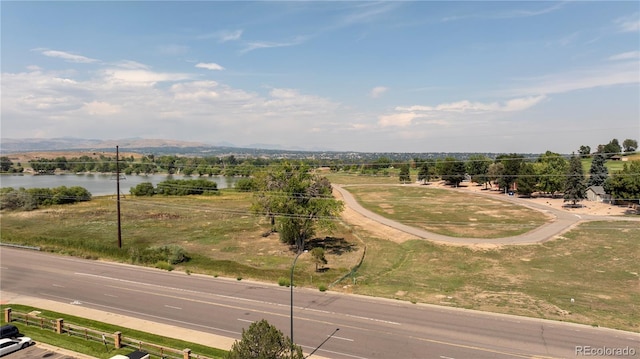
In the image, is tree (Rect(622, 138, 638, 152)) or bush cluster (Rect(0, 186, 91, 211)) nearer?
bush cluster (Rect(0, 186, 91, 211))

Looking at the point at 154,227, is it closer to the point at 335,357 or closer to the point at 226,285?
the point at 226,285

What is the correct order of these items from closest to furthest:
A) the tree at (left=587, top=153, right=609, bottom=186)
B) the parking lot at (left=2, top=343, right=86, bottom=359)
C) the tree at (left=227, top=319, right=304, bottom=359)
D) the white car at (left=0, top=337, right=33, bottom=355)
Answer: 1. the tree at (left=227, top=319, right=304, bottom=359)
2. the parking lot at (left=2, top=343, right=86, bottom=359)
3. the white car at (left=0, top=337, right=33, bottom=355)
4. the tree at (left=587, top=153, right=609, bottom=186)

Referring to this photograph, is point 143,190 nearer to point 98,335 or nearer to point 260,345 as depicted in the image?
point 98,335

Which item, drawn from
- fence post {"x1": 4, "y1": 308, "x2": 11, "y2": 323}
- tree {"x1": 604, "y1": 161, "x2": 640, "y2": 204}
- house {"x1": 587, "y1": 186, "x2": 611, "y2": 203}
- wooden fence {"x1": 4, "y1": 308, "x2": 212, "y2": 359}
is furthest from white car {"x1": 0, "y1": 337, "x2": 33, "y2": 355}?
house {"x1": 587, "y1": 186, "x2": 611, "y2": 203}

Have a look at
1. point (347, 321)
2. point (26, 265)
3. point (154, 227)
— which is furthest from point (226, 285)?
point (154, 227)

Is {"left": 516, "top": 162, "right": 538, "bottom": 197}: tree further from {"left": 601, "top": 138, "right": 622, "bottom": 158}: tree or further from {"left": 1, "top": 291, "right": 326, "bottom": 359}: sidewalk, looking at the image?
{"left": 1, "top": 291, "right": 326, "bottom": 359}: sidewalk
